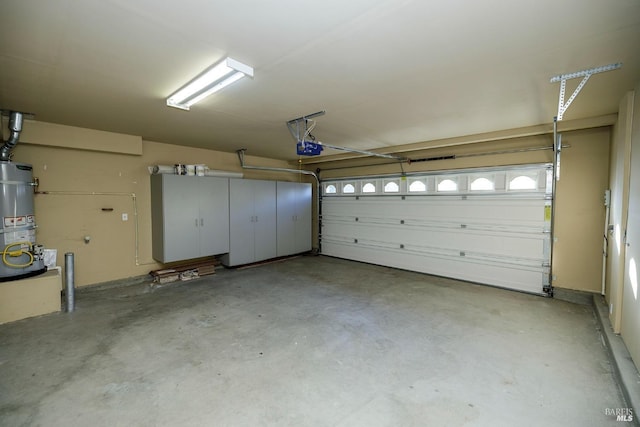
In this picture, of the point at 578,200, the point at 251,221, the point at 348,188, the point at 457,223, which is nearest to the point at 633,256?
the point at 578,200

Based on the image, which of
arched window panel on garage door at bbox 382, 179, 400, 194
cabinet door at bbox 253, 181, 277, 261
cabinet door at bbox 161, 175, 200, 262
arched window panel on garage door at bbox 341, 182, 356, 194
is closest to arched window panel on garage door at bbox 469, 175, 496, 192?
arched window panel on garage door at bbox 382, 179, 400, 194

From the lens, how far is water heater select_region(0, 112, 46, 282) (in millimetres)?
3217

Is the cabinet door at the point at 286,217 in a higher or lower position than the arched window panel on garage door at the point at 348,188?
lower

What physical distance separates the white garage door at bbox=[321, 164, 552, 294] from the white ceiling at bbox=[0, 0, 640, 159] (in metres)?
1.35

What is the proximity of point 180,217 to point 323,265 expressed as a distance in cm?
306

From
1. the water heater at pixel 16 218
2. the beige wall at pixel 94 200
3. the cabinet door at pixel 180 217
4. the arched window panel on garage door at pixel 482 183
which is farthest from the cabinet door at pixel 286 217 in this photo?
the water heater at pixel 16 218

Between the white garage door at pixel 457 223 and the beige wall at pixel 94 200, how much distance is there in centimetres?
406

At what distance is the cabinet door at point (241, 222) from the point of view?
5598 mm

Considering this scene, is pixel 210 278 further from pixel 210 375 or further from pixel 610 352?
pixel 610 352

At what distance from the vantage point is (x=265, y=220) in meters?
6.18

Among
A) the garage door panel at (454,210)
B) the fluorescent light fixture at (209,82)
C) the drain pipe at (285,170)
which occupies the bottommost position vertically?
the garage door panel at (454,210)

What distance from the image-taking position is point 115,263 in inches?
181

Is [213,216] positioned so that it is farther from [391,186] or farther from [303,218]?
[391,186]

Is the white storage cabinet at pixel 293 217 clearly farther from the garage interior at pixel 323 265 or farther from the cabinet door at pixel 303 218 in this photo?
the garage interior at pixel 323 265
